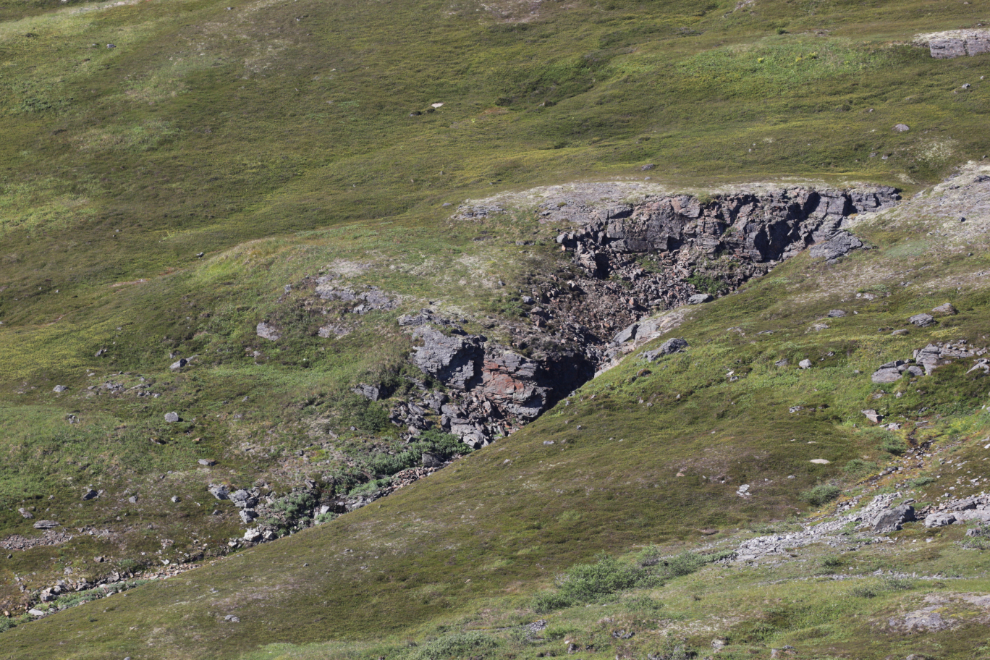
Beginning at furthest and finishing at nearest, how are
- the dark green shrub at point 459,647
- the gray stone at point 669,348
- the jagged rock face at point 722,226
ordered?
the jagged rock face at point 722,226 → the gray stone at point 669,348 → the dark green shrub at point 459,647

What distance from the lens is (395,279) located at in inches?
2773

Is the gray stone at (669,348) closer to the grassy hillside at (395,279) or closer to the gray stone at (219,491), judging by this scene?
the grassy hillside at (395,279)

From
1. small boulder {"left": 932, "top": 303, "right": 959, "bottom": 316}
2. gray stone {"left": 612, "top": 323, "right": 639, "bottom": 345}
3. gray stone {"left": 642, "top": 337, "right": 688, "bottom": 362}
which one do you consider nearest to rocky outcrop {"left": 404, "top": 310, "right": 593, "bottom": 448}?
gray stone {"left": 612, "top": 323, "right": 639, "bottom": 345}

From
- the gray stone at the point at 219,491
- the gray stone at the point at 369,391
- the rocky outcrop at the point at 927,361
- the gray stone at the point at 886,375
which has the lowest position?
the gray stone at the point at 219,491

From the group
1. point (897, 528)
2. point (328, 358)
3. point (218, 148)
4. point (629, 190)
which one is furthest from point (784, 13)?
point (897, 528)

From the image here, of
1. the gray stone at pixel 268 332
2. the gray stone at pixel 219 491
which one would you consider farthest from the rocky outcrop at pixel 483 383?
the gray stone at pixel 268 332

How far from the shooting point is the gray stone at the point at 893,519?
3008cm

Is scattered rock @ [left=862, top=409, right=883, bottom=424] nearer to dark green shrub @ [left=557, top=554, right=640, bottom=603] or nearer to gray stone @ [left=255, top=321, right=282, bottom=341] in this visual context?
dark green shrub @ [left=557, top=554, right=640, bottom=603]

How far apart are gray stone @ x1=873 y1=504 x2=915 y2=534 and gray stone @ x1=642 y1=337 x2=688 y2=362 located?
26.5 meters

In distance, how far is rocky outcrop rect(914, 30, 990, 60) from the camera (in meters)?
95.4

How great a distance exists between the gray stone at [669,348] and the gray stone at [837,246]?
1544 centimetres

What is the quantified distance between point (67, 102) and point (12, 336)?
69636 mm

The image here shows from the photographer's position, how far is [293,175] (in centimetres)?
10962

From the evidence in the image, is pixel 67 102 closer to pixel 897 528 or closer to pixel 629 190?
pixel 629 190
